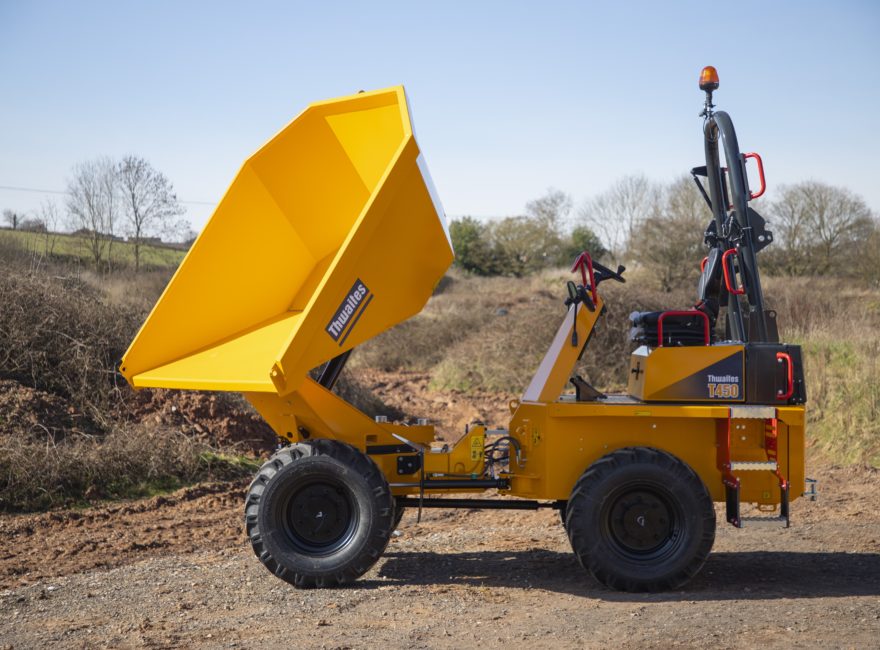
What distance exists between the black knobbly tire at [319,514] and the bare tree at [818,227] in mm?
23932

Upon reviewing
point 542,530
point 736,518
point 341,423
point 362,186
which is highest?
point 362,186

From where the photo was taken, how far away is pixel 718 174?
6.81m

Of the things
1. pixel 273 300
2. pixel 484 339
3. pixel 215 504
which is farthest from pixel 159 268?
pixel 273 300

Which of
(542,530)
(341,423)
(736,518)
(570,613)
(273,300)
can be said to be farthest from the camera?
(542,530)

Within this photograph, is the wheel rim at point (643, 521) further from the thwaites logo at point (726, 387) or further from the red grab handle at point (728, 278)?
the red grab handle at point (728, 278)

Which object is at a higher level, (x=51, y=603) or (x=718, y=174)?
(x=718, y=174)

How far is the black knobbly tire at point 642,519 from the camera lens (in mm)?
6031

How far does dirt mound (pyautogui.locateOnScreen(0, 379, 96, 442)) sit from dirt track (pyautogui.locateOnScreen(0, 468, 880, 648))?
1726mm

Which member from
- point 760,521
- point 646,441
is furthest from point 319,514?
point 760,521

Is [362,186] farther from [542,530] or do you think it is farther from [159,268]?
[159,268]

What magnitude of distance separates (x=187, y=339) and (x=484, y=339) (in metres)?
13.7

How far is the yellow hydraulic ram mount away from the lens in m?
6.06

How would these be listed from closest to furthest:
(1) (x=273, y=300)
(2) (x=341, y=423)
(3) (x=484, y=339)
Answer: (2) (x=341, y=423) → (1) (x=273, y=300) → (3) (x=484, y=339)

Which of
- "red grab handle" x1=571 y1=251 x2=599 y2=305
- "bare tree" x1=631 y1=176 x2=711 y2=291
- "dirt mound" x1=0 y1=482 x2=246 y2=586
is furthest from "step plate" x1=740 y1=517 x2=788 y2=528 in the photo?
"bare tree" x1=631 y1=176 x2=711 y2=291
